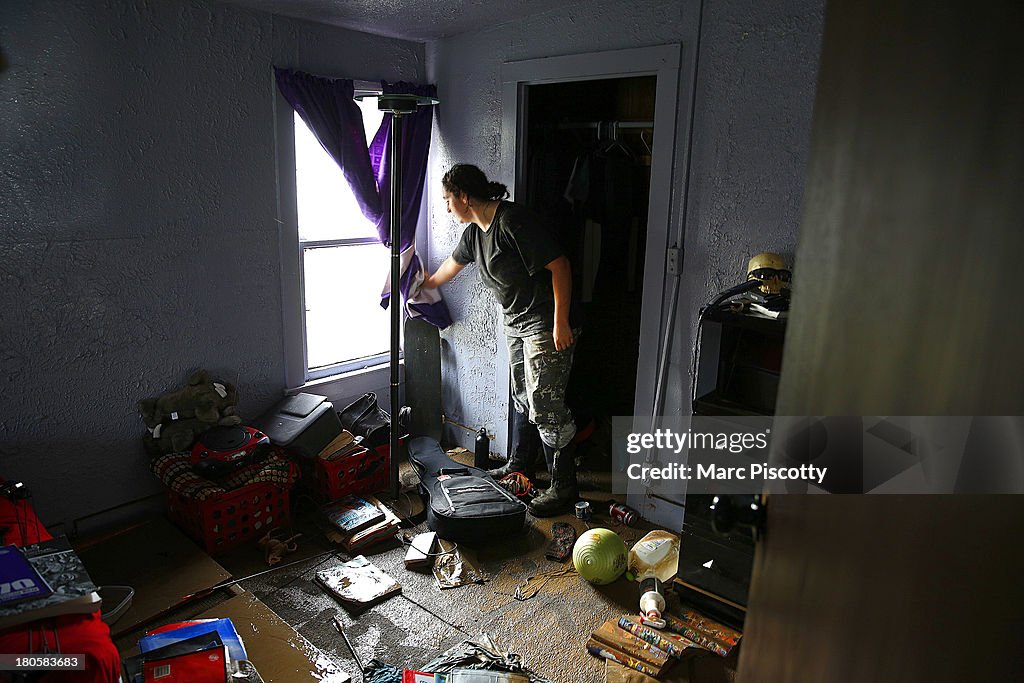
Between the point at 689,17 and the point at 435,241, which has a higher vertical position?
the point at 689,17

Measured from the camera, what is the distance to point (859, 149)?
2.36ft

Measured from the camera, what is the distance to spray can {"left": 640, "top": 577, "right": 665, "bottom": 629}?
2682 mm

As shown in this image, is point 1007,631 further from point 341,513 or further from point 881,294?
point 341,513

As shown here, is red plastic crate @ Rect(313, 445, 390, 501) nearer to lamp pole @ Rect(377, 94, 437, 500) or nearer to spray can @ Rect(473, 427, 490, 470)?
lamp pole @ Rect(377, 94, 437, 500)

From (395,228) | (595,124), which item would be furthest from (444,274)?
(595,124)

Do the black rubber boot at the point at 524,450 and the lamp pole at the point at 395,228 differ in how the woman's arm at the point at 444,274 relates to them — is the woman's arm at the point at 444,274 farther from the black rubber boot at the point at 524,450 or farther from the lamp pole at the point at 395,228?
the black rubber boot at the point at 524,450

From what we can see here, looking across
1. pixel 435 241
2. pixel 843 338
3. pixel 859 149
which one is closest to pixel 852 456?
pixel 843 338

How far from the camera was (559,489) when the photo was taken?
11.9 ft

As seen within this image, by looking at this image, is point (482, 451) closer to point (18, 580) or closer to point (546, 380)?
point (546, 380)

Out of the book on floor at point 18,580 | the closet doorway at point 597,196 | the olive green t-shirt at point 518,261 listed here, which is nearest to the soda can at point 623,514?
the closet doorway at point 597,196

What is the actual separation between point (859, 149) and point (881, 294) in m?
0.15

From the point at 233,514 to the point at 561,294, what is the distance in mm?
1749

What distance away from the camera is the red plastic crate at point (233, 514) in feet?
9.95

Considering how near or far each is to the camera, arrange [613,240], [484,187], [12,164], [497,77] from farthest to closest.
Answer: [613,240] < [497,77] < [484,187] < [12,164]
